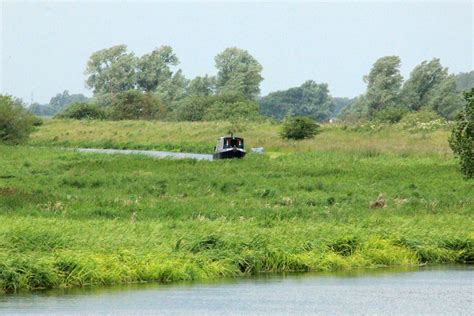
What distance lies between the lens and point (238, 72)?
167125 mm

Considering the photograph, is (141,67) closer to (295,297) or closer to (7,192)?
(7,192)

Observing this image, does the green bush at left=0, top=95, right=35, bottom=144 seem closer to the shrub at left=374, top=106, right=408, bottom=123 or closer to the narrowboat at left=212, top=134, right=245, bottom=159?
the narrowboat at left=212, top=134, right=245, bottom=159

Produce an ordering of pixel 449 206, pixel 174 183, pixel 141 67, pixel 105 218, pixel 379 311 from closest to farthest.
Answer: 1. pixel 379 311
2. pixel 105 218
3. pixel 449 206
4. pixel 174 183
5. pixel 141 67

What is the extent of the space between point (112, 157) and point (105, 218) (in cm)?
2968

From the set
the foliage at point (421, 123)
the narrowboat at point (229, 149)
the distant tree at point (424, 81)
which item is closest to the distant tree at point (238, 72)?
the distant tree at point (424, 81)

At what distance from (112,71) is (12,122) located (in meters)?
87.9

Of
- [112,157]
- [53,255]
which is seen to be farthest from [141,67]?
[53,255]

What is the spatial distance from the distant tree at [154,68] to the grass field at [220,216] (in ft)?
338

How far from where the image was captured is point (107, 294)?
25.2 metres

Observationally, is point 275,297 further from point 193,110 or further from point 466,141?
point 193,110

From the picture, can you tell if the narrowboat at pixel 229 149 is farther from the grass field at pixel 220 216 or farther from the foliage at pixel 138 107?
the foliage at pixel 138 107

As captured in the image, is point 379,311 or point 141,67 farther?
point 141,67

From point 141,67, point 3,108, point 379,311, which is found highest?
point 141,67

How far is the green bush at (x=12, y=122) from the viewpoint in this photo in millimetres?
78438
